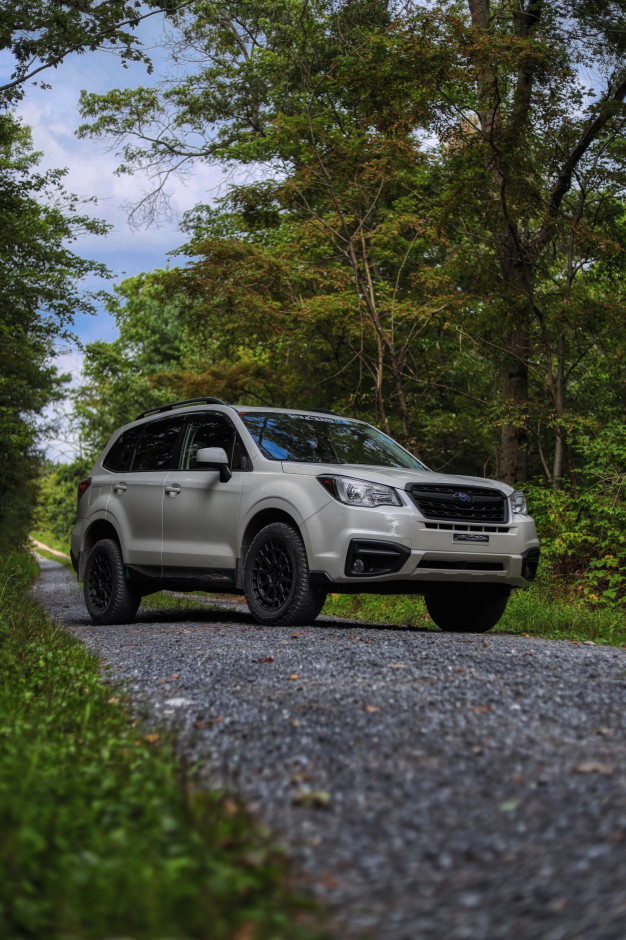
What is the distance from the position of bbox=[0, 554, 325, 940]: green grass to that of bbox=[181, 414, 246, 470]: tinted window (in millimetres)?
4776

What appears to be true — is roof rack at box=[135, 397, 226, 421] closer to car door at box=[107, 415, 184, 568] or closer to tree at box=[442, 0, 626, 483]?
car door at box=[107, 415, 184, 568]

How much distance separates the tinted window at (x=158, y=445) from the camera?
9.55 meters

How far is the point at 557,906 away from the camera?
234 centimetres

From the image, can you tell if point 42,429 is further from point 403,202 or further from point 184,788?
point 184,788

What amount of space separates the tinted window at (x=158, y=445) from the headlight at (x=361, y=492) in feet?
8.15

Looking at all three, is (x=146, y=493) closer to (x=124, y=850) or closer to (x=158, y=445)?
(x=158, y=445)

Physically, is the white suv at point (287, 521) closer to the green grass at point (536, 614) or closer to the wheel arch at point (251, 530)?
the wheel arch at point (251, 530)

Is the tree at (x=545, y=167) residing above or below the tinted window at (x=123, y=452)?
above

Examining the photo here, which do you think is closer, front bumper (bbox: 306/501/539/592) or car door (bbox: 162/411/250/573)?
front bumper (bbox: 306/501/539/592)

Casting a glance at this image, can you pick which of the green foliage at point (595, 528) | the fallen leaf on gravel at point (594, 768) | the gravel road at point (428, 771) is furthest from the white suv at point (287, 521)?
the fallen leaf on gravel at point (594, 768)

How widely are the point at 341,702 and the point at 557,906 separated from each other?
220 centimetres

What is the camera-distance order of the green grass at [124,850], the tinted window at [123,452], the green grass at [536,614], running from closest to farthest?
the green grass at [124,850], the green grass at [536,614], the tinted window at [123,452]

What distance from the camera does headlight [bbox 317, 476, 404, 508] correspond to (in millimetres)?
7477

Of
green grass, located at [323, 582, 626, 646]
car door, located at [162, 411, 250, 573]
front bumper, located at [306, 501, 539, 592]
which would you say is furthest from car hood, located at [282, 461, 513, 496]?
green grass, located at [323, 582, 626, 646]
